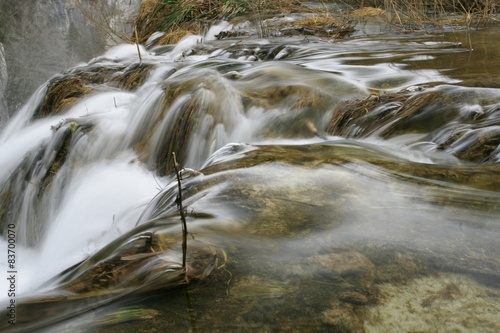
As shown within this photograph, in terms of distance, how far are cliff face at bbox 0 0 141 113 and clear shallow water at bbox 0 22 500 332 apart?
1743mm

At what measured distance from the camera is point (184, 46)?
7.73m

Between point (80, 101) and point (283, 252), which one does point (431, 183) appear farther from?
point (80, 101)

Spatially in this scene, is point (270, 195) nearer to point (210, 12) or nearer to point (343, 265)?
point (343, 265)

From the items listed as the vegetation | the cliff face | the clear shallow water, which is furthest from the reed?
the cliff face

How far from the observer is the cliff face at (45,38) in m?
7.50

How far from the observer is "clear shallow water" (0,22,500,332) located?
5.53ft

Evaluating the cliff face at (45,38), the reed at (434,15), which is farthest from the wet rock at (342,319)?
the cliff face at (45,38)

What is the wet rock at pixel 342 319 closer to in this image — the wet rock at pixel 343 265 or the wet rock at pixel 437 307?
the wet rock at pixel 437 307

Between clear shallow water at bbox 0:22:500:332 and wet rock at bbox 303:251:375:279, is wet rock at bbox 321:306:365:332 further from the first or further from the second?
wet rock at bbox 303:251:375:279

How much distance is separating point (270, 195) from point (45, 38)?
6439 millimetres

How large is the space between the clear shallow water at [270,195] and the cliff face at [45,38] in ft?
5.72

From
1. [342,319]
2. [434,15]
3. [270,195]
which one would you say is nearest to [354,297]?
[342,319]

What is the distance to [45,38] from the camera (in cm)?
788

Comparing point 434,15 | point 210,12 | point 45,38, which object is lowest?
Answer: point 434,15
